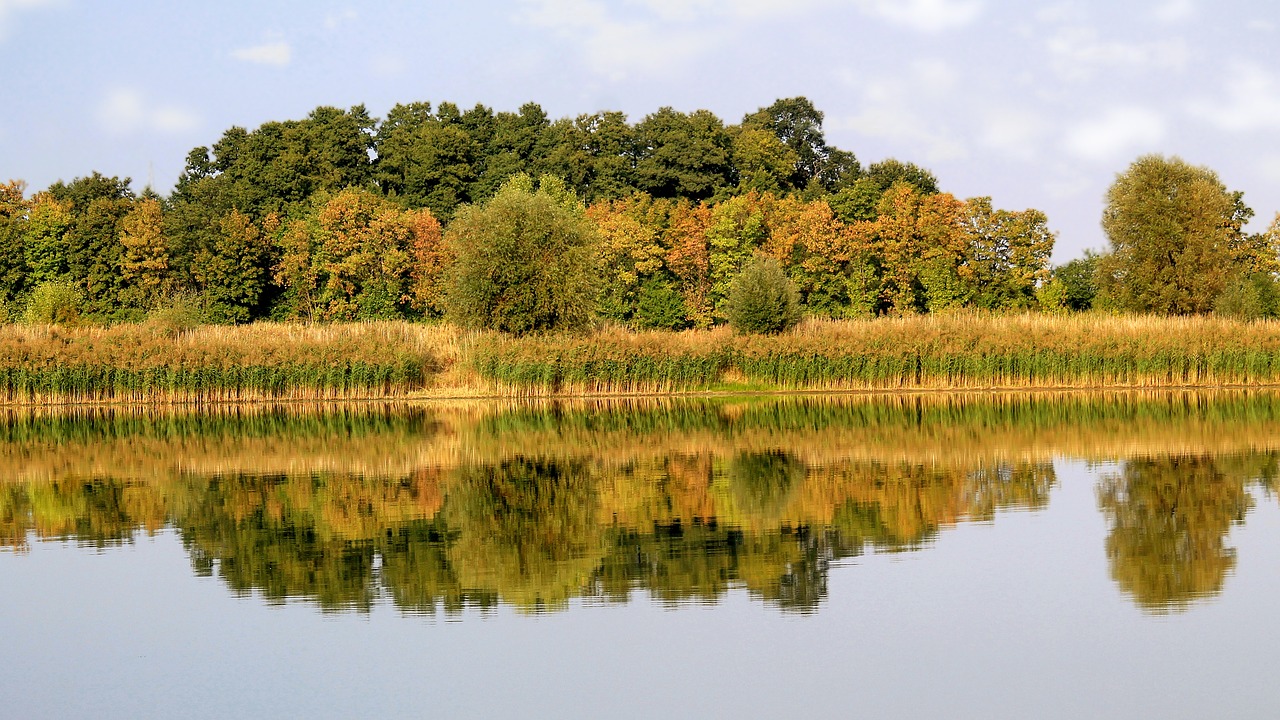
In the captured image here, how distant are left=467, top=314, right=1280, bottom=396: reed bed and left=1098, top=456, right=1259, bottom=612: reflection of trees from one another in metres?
21.3

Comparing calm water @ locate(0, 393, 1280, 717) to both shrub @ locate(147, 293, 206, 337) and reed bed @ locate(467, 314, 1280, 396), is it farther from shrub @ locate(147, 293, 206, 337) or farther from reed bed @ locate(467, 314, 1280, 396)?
shrub @ locate(147, 293, 206, 337)

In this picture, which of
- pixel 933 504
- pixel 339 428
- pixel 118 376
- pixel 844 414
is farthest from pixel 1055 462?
pixel 118 376

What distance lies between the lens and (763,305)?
1864 inches

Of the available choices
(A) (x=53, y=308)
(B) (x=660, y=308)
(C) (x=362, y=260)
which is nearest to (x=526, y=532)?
(A) (x=53, y=308)

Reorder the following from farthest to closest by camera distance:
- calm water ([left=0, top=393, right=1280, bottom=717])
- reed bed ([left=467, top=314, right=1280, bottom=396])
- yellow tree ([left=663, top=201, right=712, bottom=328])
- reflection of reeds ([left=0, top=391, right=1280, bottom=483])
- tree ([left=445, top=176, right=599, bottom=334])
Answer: yellow tree ([left=663, top=201, right=712, bottom=328])
tree ([left=445, top=176, right=599, bottom=334])
reed bed ([left=467, top=314, right=1280, bottom=396])
reflection of reeds ([left=0, top=391, right=1280, bottom=483])
calm water ([left=0, top=393, right=1280, bottom=717])

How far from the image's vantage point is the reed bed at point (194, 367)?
44.3 meters

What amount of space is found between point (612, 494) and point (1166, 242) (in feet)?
168

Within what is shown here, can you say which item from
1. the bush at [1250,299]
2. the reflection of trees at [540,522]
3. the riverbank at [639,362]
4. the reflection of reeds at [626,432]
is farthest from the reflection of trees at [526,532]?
the bush at [1250,299]

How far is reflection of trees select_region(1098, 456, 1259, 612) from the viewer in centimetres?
1391

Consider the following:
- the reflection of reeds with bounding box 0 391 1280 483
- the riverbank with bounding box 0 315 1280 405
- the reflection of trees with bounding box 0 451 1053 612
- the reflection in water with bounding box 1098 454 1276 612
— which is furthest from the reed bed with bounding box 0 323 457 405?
the reflection in water with bounding box 1098 454 1276 612

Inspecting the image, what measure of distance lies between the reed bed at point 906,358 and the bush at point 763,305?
945 millimetres

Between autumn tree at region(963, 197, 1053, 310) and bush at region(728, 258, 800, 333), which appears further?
autumn tree at region(963, 197, 1053, 310)

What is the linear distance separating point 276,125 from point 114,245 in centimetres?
1627

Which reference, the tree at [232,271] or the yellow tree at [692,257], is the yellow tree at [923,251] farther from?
the tree at [232,271]
